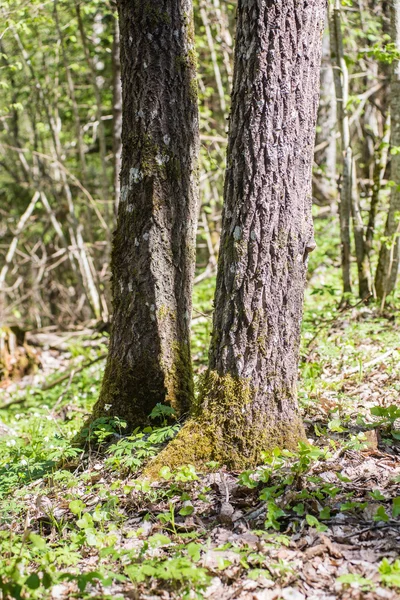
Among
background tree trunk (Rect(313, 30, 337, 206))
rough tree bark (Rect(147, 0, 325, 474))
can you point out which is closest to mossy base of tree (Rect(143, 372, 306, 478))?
rough tree bark (Rect(147, 0, 325, 474))

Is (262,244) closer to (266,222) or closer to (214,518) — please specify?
(266,222)

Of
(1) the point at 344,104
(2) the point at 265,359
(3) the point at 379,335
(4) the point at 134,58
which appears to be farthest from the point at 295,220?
(1) the point at 344,104

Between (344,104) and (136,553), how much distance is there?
5387mm

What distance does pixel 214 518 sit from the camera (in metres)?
3.10

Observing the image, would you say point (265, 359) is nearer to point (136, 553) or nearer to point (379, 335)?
point (136, 553)

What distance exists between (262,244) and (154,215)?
1.06 metres

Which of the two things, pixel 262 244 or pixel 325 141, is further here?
pixel 325 141

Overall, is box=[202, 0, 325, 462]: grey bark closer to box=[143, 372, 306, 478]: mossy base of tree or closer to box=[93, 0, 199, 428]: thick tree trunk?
box=[143, 372, 306, 478]: mossy base of tree

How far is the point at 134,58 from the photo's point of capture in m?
3.95

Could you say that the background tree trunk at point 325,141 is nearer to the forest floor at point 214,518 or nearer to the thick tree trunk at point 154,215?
the forest floor at point 214,518

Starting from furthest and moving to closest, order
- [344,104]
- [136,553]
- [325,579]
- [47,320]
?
[47,320] → [344,104] → [136,553] → [325,579]

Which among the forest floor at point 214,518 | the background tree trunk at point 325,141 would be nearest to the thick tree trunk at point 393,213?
the forest floor at point 214,518

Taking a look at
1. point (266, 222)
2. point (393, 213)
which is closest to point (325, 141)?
point (393, 213)

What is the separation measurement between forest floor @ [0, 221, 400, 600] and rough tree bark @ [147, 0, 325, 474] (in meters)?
0.23
